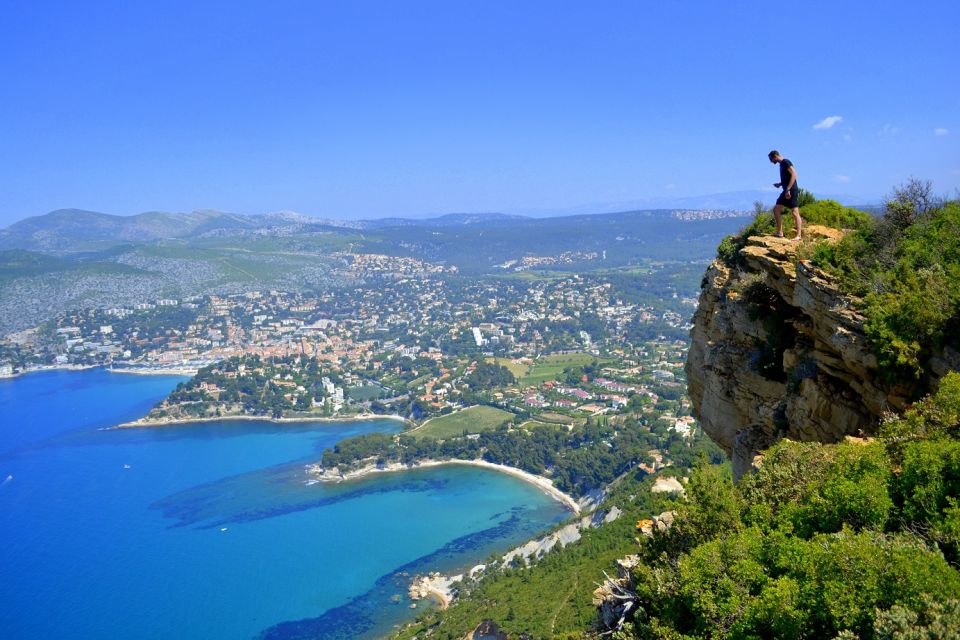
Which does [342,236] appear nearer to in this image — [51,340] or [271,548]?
[51,340]

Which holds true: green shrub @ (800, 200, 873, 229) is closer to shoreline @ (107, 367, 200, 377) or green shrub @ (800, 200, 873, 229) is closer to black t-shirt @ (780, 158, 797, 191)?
black t-shirt @ (780, 158, 797, 191)

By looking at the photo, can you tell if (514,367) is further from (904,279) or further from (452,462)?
(904,279)

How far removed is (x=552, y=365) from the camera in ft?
221

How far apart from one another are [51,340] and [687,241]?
125611mm

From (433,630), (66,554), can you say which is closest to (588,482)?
(433,630)

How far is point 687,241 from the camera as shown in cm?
14662

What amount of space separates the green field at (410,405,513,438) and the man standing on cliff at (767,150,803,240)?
1614 inches

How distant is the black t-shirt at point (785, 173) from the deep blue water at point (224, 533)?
23.0 m

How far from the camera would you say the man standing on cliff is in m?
7.16

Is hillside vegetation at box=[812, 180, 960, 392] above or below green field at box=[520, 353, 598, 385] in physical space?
above

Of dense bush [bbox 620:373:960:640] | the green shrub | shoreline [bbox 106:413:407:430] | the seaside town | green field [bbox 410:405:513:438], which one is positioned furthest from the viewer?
the seaside town

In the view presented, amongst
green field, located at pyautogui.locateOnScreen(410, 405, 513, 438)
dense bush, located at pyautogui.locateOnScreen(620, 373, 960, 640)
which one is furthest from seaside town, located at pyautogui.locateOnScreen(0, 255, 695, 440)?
dense bush, located at pyautogui.locateOnScreen(620, 373, 960, 640)

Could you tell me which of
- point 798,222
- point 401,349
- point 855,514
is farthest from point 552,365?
point 855,514

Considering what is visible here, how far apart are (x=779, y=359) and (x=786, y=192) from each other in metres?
2.05
